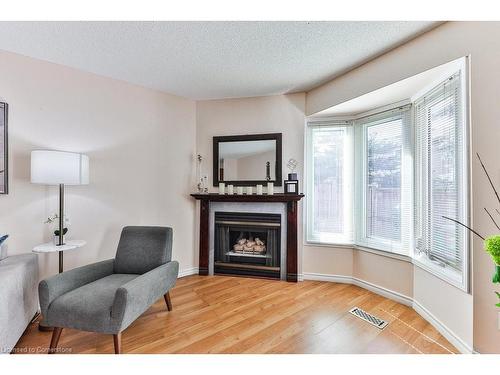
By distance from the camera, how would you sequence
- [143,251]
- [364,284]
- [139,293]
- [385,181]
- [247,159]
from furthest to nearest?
[247,159] → [364,284] → [385,181] → [143,251] → [139,293]

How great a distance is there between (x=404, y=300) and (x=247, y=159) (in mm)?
2476

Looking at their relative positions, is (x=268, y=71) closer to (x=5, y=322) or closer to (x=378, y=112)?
(x=378, y=112)

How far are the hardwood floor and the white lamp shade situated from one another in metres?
1.27

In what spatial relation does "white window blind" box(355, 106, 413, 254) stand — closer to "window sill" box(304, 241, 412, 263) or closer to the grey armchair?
"window sill" box(304, 241, 412, 263)

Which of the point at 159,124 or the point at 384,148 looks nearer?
the point at 384,148

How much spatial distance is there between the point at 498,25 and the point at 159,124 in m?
3.28

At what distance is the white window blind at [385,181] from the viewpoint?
2564 mm

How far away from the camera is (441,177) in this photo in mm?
2107

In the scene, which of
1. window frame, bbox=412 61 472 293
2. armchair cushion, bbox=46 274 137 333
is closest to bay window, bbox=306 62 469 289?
window frame, bbox=412 61 472 293

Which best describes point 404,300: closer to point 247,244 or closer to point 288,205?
point 288,205

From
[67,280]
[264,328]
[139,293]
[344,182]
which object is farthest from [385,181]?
[67,280]

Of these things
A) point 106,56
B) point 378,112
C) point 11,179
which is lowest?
point 11,179

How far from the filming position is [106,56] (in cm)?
228
